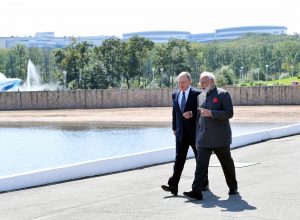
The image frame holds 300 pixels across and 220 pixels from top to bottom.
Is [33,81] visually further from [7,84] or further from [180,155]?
[180,155]

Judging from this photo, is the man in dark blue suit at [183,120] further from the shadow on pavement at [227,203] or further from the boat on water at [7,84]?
the boat on water at [7,84]

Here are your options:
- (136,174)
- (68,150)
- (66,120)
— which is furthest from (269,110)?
(136,174)

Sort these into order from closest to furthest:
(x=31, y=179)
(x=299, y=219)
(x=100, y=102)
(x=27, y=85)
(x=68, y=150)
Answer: (x=299, y=219), (x=31, y=179), (x=68, y=150), (x=100, y=102), (x=27, y=85)

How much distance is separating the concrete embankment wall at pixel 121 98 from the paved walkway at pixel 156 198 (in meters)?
49.1

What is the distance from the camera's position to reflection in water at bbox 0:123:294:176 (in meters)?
28.7

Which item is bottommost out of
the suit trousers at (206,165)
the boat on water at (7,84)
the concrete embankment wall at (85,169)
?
the boat on water at (7,84)

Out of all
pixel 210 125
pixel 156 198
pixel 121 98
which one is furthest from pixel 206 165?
pixel 121 98

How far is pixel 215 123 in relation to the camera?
995 centimetres

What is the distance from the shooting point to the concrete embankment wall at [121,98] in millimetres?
62456

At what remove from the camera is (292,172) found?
1241cm

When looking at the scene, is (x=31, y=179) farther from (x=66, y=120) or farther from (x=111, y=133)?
(x=66, y=120)

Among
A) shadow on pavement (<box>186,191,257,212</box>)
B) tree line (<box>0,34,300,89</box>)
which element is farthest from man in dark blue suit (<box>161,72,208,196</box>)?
tree line (<box>0,34,300,89</box>)

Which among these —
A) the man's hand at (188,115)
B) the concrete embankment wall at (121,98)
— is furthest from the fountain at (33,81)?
the man's hand at (188,115)

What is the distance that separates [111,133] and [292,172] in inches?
1258
